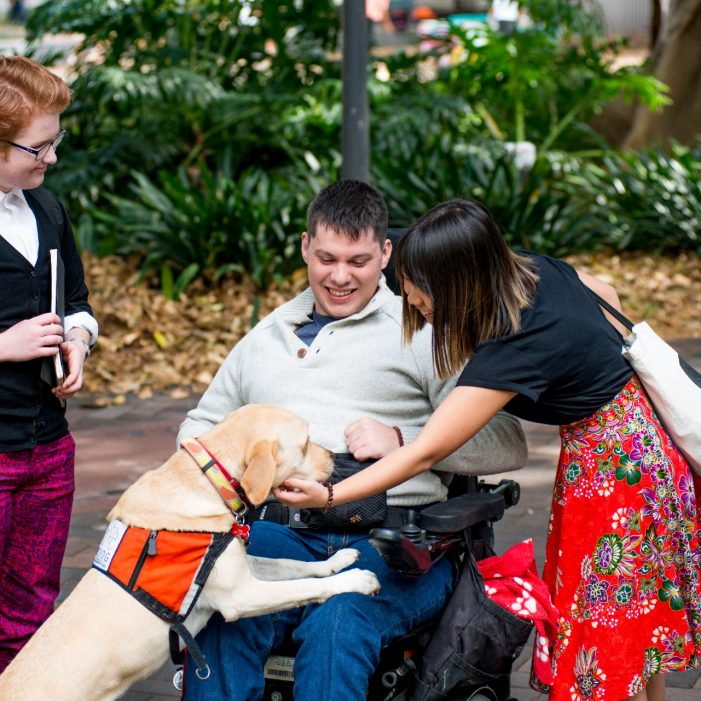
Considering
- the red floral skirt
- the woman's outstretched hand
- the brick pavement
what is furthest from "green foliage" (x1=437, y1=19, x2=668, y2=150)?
the woman's outstretched hand

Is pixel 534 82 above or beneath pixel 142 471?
above

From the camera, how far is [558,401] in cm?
286

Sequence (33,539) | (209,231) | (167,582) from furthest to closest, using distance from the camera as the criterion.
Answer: (209,231) < (33,539) < (167,582)

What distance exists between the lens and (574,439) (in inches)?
116

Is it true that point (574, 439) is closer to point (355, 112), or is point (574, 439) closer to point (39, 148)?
point (39, 148)

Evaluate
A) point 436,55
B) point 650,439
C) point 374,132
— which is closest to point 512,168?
point 374,132

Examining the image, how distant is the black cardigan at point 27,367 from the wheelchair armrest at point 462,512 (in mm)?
1125

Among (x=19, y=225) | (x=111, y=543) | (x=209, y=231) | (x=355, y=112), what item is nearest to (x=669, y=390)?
(x=111, y=543)

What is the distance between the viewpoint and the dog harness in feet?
9.02

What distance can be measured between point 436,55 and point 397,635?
9.53 m

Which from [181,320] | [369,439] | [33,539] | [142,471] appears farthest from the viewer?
[181,320]

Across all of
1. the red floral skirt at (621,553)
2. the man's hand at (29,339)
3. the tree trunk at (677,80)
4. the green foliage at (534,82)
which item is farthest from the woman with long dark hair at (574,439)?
the tree trunk at (677,80)

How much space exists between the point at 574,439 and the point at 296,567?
2.72 feet

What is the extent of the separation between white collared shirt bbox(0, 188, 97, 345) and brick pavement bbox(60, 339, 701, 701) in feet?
5.13
